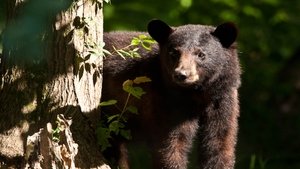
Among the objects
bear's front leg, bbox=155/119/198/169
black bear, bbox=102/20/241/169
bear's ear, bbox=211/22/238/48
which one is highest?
bear's ear, bbox=211/22/238/48

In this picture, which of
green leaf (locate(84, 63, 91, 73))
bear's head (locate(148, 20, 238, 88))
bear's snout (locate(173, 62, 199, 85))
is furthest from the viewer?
bear's head (locate(148, 20, 238, 88))

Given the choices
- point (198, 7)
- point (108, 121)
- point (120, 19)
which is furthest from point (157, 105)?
point (198, 7)

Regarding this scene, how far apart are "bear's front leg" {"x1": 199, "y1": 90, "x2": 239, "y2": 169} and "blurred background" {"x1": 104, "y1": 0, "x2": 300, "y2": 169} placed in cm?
317

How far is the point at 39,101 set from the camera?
5465 millimetres

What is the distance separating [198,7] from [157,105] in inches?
200

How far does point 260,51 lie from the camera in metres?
11.7

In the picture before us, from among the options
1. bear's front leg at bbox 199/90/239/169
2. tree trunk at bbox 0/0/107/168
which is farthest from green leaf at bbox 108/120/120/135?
bear's front leg at bbox 199/90/239/169

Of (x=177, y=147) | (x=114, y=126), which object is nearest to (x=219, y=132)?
(x=177, y=147)

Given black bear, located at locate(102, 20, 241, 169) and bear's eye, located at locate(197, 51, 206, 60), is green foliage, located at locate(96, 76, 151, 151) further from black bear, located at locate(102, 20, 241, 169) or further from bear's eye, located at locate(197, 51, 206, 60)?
bear's eye, located at locate(197, 51, 206, 60)

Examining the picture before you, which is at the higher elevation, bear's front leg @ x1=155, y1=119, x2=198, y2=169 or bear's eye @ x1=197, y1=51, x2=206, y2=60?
bear's eye @ x1=197, y1=51, x2=206, y2=60

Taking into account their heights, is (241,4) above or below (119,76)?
above

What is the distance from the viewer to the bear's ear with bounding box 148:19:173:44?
6.27 metres

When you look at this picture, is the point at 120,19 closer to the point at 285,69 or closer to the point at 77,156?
the point at 285,69

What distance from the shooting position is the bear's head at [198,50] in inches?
238
